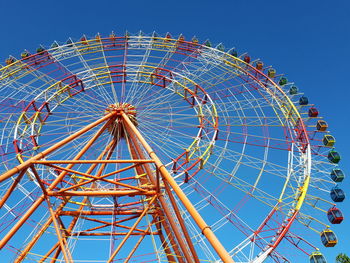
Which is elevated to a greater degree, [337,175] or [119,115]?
[119,115]

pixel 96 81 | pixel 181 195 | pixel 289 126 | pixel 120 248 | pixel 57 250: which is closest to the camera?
pixel 181 195

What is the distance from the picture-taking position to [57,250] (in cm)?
1494

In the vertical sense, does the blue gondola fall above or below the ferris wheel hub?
below

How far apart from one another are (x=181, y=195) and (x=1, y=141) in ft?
36.8

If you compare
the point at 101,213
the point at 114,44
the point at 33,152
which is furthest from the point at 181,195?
the point at 114,44

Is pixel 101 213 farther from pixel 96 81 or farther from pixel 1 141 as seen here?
pixel 96 81

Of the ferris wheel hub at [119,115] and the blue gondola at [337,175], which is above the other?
the ferris wheel hub at [119,115]

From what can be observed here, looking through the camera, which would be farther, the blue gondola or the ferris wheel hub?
the blue gondola

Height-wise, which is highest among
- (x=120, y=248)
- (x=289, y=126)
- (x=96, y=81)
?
(x=96, y=81)

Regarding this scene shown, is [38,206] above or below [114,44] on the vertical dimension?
below

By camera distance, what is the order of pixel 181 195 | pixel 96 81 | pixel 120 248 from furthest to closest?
1. pixel 96 81
2. pixel 120 248
3. pixel 181 195

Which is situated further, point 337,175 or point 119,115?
point 337,175

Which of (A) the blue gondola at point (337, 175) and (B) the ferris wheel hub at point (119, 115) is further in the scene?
(A) the blue gondola at point (337, 175)

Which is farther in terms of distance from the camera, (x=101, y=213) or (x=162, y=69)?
(x=162, y=69)
